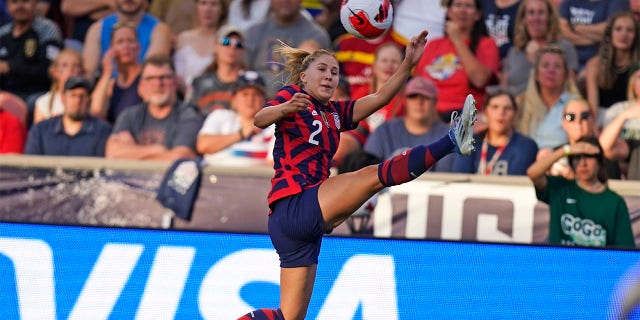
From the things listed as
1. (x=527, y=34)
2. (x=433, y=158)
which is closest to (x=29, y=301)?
(x=433, y=158)

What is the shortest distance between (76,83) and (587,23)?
183 inches

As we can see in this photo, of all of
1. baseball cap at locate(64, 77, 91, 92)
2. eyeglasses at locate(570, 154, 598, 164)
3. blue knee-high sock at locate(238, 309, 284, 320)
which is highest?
baseball cap at locate(64, 77, 91, 92)

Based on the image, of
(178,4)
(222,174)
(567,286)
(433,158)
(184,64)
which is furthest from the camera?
(178,4)

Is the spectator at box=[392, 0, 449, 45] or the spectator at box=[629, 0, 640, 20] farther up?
the spectator at box=[629, 0, 640, 20]

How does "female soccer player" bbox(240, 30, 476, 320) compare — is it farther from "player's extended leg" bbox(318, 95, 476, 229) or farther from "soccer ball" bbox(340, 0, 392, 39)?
"soccer ball" bbox(340, 0, 392, 39)

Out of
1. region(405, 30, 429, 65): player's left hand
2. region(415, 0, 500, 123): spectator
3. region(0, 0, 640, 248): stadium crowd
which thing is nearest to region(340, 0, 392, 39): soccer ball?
region(405, 30, 429, 65): player's left hand

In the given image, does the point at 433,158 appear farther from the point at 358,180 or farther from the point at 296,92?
the point at 296,92

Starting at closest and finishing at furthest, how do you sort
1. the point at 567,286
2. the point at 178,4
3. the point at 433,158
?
the point at 433,158
the point at 567,286
the point at 178,4

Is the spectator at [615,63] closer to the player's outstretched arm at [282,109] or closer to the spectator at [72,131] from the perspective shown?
the spectator at [72,131]

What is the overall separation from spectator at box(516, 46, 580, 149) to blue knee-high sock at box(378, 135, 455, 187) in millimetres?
4062

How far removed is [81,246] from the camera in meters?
7.29

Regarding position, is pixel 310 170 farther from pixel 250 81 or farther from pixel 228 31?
pixel 228 31

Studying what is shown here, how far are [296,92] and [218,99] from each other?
436 cm

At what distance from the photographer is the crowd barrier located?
356 inches
